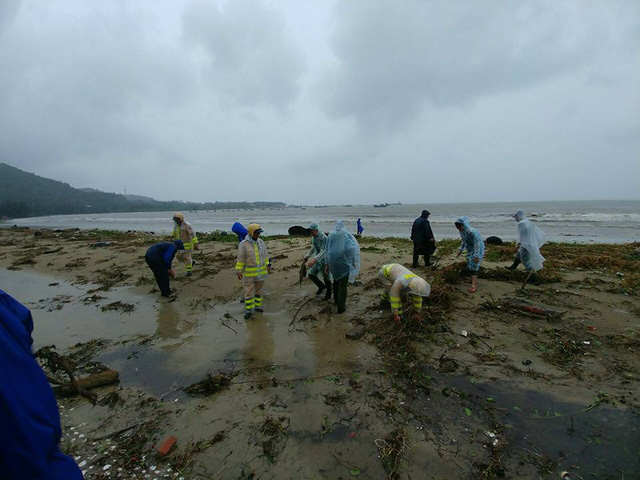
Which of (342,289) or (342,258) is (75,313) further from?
(342,258)

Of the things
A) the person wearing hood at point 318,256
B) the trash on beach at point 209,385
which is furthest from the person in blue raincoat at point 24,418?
the person wearing hood at point 318,256

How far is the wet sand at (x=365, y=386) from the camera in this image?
294 centimetres

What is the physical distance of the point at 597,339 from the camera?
195 inches

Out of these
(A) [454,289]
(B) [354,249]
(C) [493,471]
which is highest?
(B) [354,249]

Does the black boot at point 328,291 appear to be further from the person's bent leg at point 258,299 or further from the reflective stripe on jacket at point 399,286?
the reflective stripe on jacket at point 399,286

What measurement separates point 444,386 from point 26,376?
13.9ft

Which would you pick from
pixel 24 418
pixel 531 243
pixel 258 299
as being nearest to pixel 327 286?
pixel 258 299

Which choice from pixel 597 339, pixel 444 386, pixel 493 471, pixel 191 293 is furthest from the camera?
pixel 191 293

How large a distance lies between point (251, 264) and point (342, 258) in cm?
197

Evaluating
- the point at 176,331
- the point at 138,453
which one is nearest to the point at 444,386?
the point at 138,453

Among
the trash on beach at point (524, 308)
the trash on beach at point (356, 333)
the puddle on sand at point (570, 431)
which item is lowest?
the puddle on sand at point (570, 431)

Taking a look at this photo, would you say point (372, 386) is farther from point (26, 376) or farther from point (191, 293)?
point (191, 293)

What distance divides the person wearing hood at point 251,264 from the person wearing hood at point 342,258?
1472 millimetres

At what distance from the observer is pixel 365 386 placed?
4.02 m
